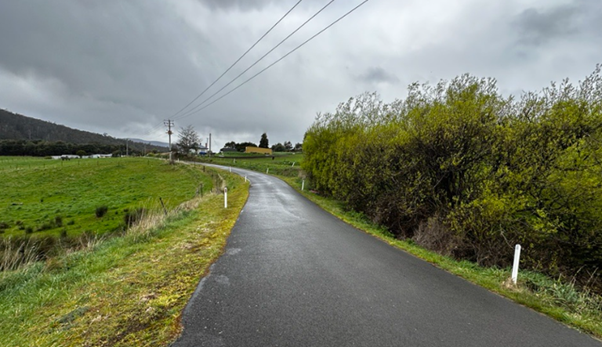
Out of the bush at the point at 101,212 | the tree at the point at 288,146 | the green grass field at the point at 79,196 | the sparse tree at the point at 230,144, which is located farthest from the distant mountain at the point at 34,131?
the bush at the point at 101,212

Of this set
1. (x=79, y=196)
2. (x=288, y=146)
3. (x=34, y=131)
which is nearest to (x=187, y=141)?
(x=79, y=196)

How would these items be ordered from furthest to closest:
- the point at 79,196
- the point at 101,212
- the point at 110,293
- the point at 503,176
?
the point at 79,196, the point at 101,212, the point at 503,176, the point at 110,293

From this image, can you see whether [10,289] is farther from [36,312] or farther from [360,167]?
A: [360,167]

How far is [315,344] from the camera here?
8.66ft

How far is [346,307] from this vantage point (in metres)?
3.47

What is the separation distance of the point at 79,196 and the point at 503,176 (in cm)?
3474

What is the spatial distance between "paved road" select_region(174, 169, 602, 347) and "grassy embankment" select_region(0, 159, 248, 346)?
0.36 metres

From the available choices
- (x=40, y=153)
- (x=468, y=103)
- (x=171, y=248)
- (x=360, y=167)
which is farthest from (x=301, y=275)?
(x=40, y=153)

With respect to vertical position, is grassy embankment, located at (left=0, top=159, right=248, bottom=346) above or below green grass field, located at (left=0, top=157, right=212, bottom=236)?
above

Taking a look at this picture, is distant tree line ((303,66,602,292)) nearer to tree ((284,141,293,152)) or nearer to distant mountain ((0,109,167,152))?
tree ((284,141,293,152))

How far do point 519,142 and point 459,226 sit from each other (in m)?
2.73

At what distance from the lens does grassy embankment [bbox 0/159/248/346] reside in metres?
2.70

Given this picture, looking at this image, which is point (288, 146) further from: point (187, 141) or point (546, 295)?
point (546, 295)

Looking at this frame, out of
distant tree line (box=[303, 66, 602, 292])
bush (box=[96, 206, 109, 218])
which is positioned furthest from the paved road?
bush (box=[96, 206, 109, 218])
